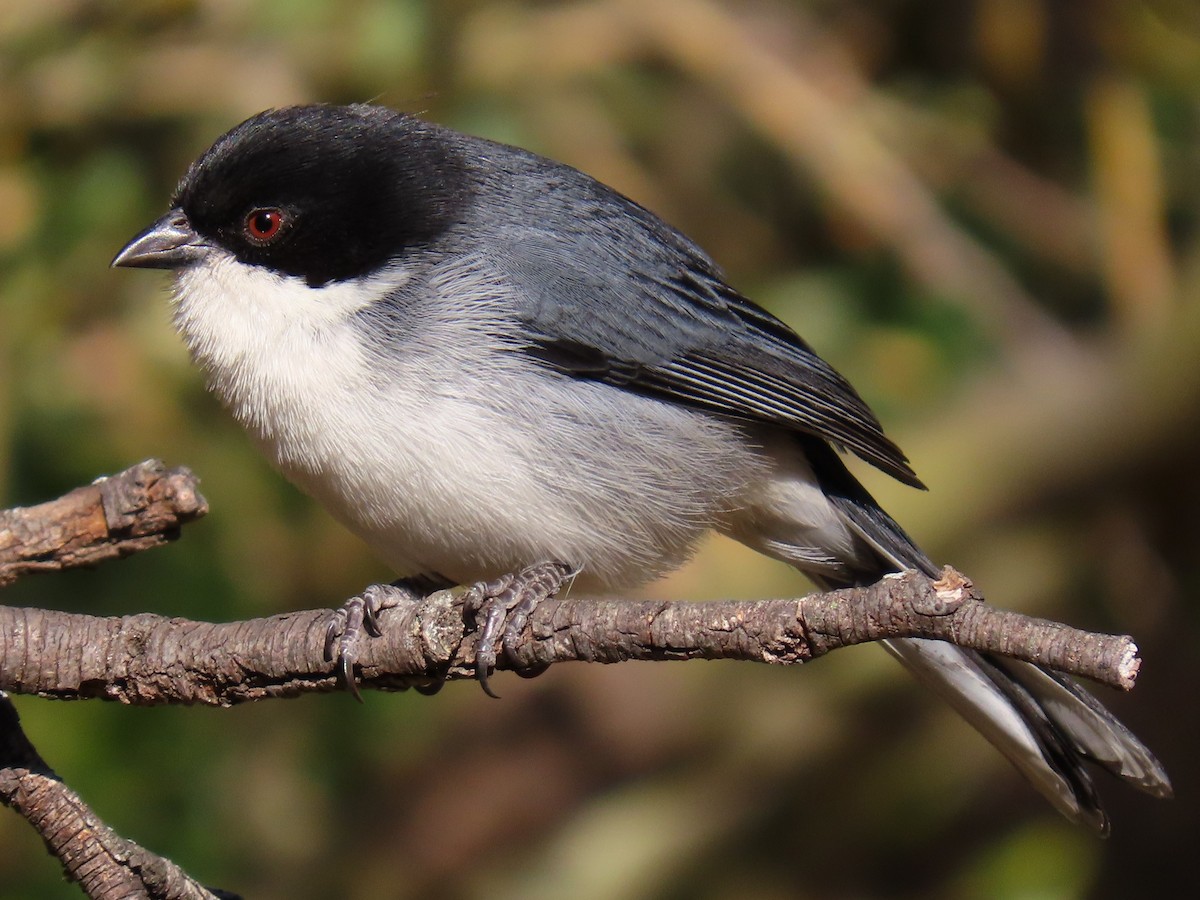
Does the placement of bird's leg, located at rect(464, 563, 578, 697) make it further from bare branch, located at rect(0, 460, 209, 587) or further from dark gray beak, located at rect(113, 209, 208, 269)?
dark gray beak, located at rect(113, 209, 208, 269)

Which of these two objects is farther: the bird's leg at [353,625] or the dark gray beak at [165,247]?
the dark gray beak at [165,247]

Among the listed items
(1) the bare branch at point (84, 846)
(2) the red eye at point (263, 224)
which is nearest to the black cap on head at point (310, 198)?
(2) the red eye at point (263, 224)

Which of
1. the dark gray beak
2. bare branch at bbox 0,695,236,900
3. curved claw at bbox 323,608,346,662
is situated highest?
the dark gray beak

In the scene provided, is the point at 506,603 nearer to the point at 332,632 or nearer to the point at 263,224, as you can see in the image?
the point at 332,632

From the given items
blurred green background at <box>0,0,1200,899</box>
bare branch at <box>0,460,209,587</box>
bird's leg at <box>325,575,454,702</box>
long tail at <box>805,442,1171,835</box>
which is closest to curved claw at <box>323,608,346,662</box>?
bird's leg at <box>325,575,454,702</box>

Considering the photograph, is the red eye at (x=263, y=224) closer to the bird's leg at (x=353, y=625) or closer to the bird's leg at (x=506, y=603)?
→ the bird's leg at (x=353, y=625)
